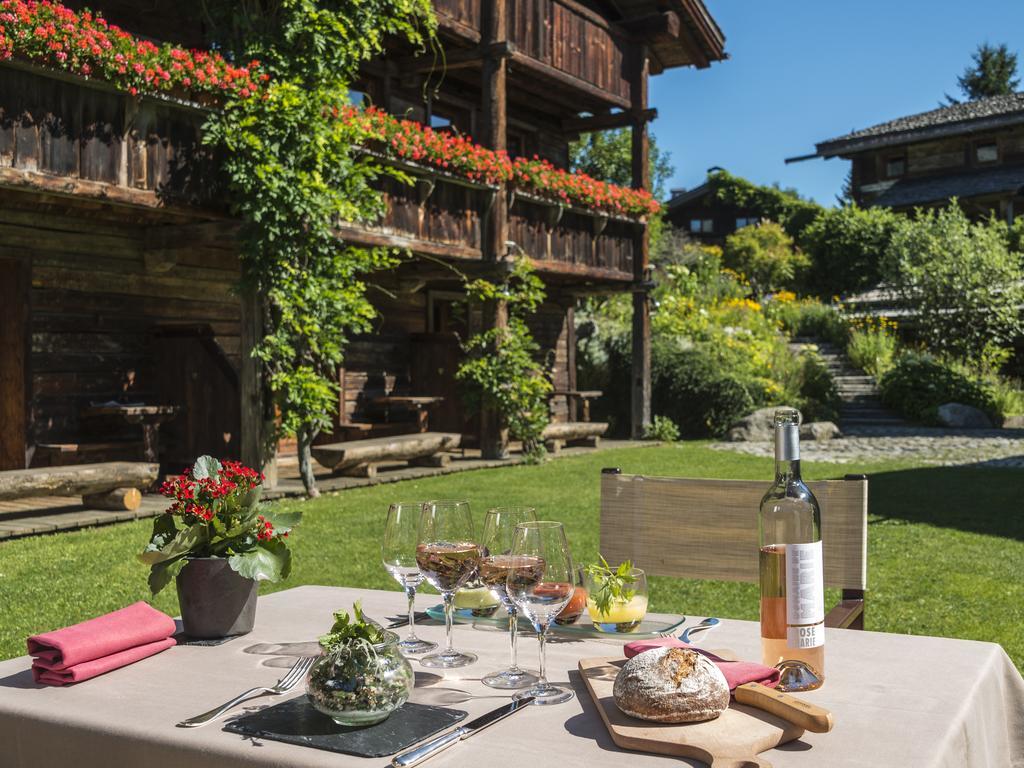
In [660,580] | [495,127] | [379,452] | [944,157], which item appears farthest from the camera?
[944,157]

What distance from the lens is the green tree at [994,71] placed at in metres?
50.9

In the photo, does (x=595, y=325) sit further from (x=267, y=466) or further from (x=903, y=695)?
(x=903, y=695)

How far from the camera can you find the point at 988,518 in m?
8.73

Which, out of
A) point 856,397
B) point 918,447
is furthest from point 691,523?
point 856,397

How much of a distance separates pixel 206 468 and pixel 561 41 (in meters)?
13.0

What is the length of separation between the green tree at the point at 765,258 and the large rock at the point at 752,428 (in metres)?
14.6

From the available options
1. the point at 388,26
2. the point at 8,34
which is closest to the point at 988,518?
the point at 388,26

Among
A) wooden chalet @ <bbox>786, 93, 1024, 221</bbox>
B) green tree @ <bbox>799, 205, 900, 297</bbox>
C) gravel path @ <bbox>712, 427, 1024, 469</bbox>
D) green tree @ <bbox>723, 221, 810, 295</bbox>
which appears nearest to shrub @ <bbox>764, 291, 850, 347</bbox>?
green tree @ <bbox>799, 205, 900, 297</bbox>

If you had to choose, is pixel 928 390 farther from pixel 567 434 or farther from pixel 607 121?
pixel 567 434

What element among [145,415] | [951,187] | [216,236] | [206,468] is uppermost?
[951,187]

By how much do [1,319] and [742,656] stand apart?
9406 mm

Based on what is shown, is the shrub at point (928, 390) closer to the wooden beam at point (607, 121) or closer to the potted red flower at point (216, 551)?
the wooden beam at point (607, 121)

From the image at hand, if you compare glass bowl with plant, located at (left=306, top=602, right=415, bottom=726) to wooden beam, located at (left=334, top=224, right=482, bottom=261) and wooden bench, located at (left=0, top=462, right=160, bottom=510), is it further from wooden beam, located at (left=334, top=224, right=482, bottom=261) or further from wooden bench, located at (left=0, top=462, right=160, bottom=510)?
wooden beam, located at (left=334, top=224, right=482, bottom=261)

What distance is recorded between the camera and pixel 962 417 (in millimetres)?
18219
